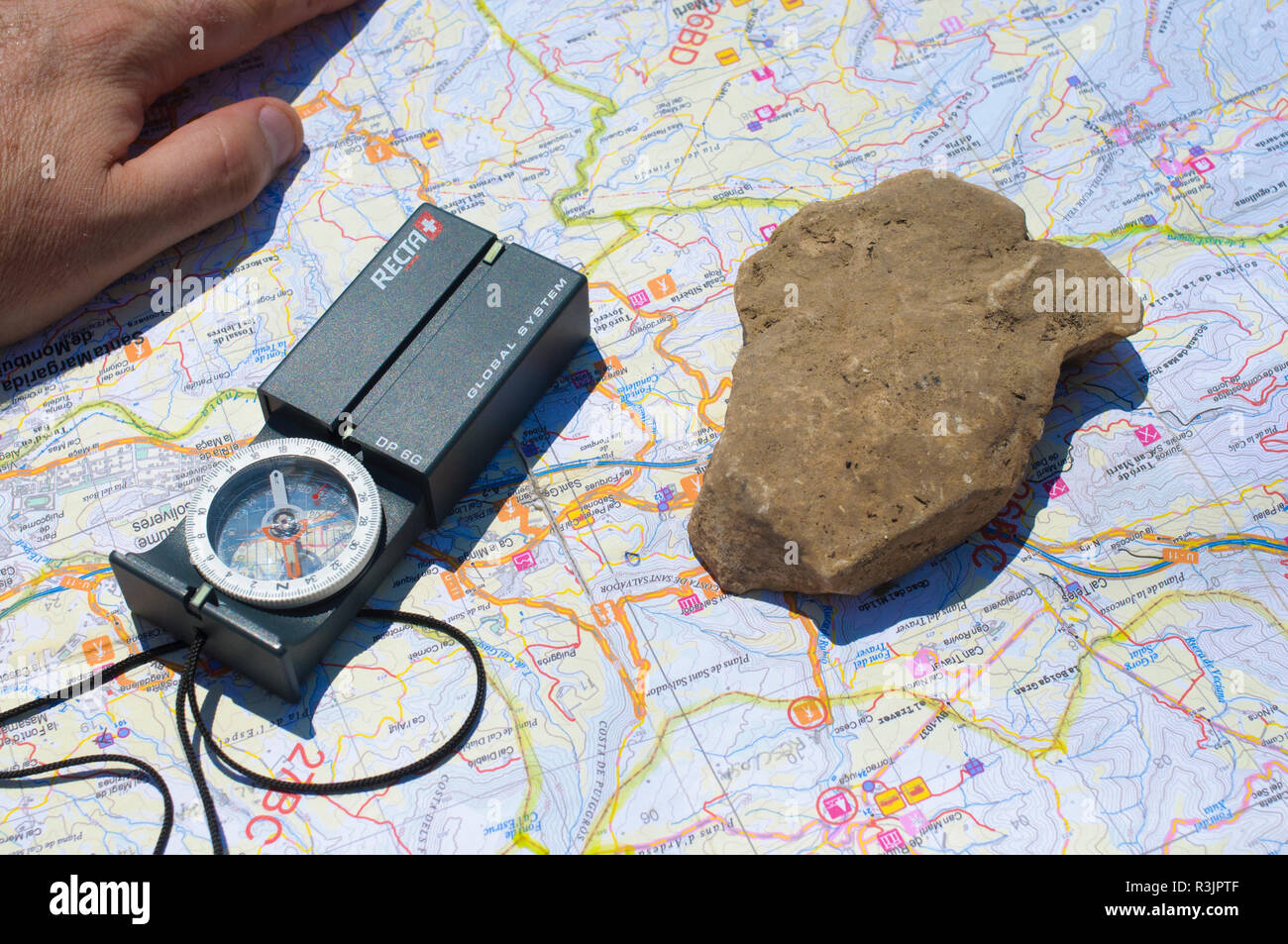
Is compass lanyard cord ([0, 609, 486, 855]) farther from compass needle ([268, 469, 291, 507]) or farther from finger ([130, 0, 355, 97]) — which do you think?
finger ([130, 0, 355, 97])

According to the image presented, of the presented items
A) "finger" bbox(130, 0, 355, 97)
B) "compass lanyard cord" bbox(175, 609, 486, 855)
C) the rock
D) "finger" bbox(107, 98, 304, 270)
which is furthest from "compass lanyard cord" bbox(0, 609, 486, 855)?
"finger" bbox(130, 0, 355, 97)

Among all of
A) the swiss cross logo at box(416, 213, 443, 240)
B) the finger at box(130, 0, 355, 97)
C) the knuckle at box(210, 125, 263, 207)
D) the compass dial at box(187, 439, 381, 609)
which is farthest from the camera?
the finger at box(130, 0, 355, 97)

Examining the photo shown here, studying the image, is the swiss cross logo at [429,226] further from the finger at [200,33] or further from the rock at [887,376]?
the finger at [200,33]

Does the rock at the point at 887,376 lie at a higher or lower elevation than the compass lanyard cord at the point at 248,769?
higher

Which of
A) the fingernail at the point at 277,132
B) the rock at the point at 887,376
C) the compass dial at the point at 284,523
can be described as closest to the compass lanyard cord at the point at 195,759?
the compass dial at the point at 284,523

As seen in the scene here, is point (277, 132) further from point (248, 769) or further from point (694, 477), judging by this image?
point (248, 769)

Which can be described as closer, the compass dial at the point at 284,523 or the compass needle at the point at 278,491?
the compass dial at the point at 284,523
